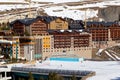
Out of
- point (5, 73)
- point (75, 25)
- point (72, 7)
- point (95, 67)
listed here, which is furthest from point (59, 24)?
point (72, 7)

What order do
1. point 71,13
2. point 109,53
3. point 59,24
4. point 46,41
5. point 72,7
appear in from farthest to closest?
1. point 72,7
2. point 71,13
3. point 59,24
4. point 109,53
5. point 46,41

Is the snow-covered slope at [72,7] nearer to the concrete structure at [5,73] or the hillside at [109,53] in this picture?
the hillside at [109,53]

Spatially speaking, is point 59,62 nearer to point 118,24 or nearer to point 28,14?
point 118,24

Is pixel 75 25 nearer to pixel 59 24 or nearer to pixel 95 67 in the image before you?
pixel 59 24

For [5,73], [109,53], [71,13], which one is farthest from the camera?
[71,13]

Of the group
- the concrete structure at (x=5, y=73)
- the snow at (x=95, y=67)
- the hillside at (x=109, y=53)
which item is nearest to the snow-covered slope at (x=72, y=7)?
the hillside at (x=109, y=53)

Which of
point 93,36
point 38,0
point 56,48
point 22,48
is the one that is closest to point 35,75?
point 22,48

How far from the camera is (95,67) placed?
12.3m

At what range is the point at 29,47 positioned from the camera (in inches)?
728

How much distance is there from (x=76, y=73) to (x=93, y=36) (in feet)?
35.8

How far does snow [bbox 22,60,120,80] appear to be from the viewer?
10.5 meters

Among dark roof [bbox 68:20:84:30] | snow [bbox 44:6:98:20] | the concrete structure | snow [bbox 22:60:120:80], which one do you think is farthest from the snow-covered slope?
Result: the concrete structure

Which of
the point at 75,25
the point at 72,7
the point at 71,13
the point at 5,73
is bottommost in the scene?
the point at 5,73

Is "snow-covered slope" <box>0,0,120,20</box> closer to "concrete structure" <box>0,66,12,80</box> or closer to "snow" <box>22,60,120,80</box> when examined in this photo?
"snow" <box>22,60,120,80</box>
